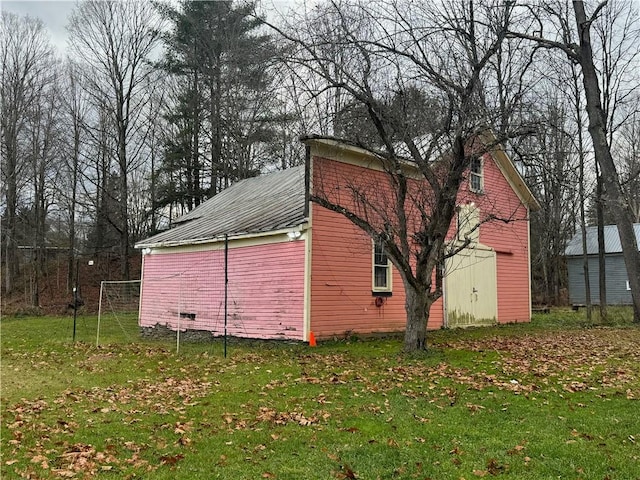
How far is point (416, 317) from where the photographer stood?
32.4 ft

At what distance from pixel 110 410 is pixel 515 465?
492cm

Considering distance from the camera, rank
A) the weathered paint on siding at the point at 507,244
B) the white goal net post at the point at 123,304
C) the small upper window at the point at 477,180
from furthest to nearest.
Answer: the white goal net post at the point at 123,304 → the weathered paint on siding at the point at 507,244 → the small upper window at the point at 477,180

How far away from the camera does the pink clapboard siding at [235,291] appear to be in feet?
40.2

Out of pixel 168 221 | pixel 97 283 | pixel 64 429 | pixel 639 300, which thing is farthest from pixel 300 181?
pixel 97 283

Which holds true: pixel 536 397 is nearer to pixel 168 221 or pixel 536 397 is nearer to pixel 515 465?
pixel 515 465

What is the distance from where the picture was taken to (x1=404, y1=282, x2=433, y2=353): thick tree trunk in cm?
985

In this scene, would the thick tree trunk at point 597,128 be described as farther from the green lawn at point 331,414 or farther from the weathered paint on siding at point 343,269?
the weathered paint on siding at point 343,269

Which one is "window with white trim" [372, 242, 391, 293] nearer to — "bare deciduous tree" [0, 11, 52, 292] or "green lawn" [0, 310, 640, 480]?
"green lawn" [0, 310, 640, 480]

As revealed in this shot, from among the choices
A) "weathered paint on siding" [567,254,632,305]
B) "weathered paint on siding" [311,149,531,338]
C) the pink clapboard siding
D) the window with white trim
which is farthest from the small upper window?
"weathered paint on siding" [567,254,632,305]

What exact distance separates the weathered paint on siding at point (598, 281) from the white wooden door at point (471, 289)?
1506 cm

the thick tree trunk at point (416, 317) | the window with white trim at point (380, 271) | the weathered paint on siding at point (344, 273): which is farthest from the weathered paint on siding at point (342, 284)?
the thick tree trunk at point (416, 317)

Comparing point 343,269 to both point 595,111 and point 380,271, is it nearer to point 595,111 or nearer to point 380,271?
point 380,271

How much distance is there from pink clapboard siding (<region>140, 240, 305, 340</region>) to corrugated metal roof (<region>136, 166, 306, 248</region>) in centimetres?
48

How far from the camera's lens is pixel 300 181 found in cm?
1620
